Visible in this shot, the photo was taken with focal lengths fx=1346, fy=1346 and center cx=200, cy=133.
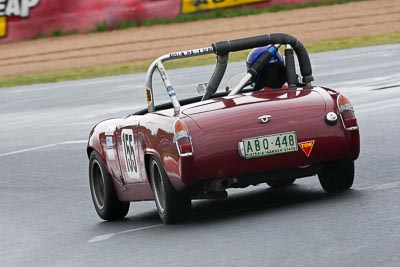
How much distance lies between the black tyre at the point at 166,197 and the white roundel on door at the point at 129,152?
0.28 metres

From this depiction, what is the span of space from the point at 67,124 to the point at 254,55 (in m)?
9.42

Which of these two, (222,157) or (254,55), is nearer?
(222,157)

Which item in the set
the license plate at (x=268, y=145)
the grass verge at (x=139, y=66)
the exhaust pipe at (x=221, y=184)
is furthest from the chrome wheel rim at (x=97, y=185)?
the grass verge at (x=139, y=66)

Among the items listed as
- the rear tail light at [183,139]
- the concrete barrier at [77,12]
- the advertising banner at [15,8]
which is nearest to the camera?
the rear tail light at [183,139]

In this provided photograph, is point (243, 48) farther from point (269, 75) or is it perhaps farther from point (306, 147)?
point (306, 147)

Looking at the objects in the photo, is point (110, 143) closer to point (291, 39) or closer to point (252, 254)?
point (291, 39)

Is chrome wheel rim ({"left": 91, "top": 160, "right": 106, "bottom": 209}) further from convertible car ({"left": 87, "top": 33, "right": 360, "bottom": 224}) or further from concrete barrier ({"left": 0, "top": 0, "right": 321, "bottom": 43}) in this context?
concrete barrier ({"left": 0, "top": 0, "right": 321, "bottom": 43})

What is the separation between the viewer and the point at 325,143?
9.27 metres

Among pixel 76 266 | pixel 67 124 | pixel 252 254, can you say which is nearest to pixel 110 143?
pixel 76 266

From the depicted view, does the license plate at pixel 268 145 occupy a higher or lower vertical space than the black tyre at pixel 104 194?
higher

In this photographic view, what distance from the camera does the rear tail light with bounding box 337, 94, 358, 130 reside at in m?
9.42

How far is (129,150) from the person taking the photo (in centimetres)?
1001

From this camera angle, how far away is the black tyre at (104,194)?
10.5m

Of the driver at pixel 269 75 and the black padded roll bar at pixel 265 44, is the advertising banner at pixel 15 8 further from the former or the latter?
the black padded roll bar at pixel 265 44
